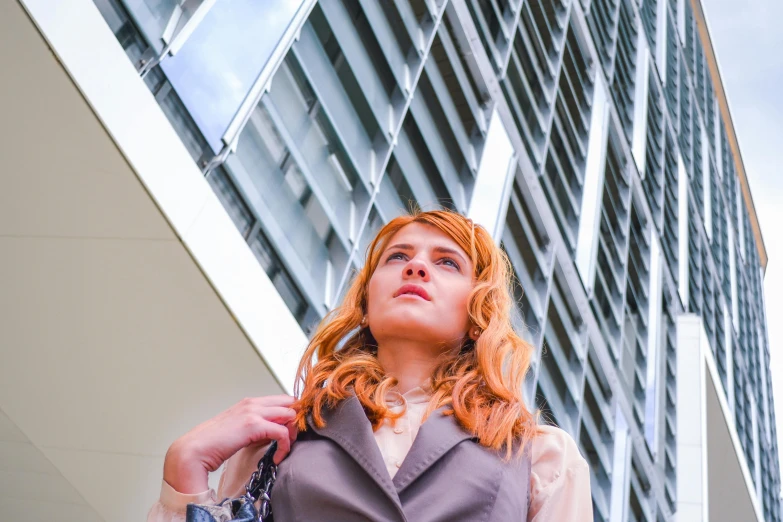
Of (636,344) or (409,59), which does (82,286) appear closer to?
(409,59)

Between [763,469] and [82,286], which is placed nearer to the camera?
[82,286]

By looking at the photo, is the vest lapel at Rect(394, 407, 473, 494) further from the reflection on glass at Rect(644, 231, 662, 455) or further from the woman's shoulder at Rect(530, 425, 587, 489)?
the reflection on glass at Rect(644, 231, 662, 455)

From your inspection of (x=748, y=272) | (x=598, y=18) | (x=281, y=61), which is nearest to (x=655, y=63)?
(x=598, y=18)

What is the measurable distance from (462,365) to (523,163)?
9687 mm

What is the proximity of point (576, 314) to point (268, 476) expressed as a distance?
1216cm

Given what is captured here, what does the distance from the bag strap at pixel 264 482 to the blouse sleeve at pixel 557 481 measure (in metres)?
0.63

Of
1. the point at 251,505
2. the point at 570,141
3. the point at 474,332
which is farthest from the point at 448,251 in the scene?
the point at 570,141

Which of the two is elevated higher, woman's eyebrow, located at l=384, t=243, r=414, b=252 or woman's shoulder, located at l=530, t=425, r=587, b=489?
woman's eyebrow, located at l=384, t=243, r=414, b=252

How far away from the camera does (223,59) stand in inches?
220

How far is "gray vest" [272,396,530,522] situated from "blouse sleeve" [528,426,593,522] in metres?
0.05

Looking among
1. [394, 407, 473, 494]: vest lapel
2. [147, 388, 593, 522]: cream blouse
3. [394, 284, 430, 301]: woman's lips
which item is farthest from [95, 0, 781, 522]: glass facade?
[394, 407, 473, 494]: vest lapel

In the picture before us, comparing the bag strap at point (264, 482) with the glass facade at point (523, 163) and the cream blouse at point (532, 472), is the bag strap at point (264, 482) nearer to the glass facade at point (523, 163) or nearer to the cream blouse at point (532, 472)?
the cream blouse at point (532, 472)

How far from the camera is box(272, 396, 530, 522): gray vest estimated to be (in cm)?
217

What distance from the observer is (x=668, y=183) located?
22.7 meters
